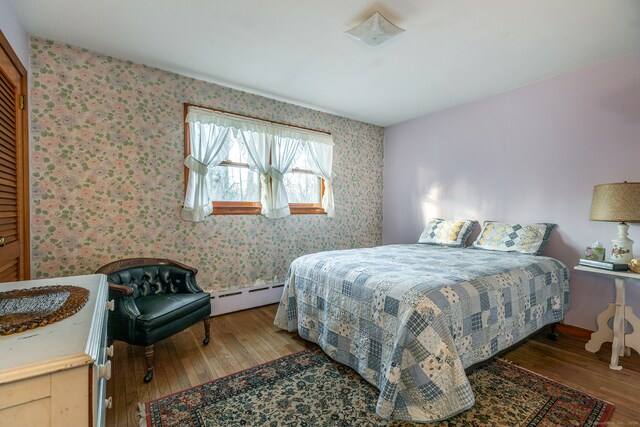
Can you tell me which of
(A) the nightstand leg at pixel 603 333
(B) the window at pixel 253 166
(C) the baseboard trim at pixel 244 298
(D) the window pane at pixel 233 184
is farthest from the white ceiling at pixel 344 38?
(C) the baseboard trim at pixel 244 298

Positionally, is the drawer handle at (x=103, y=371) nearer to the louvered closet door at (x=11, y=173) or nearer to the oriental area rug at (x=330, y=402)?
the oriental area rug at (x=330, y=402)

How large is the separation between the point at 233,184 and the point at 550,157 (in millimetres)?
3343

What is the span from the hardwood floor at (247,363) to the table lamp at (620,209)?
843mm

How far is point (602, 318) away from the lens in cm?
242

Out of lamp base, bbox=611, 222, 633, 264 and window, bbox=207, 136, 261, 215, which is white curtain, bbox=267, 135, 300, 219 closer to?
window, bbox=207, 136, 261, 215

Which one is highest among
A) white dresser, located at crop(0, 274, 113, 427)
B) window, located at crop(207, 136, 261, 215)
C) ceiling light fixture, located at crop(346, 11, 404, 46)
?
ceiling light fixture, located at crop(346, 11, 404, 46)

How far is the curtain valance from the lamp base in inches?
121

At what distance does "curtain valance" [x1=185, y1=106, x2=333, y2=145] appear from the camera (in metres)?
3.06

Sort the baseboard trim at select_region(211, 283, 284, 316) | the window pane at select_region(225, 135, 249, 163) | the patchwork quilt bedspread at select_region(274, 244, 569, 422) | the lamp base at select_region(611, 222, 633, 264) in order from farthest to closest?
the window pane at select_region(225, 135, 249, 163), the baseboard trim at select_region(211, 283, 284, 316), the lamp base at select_region(611, 222, 633, 264), the patchwork quilt bedspread at select_region(274, 244, 569, 422)

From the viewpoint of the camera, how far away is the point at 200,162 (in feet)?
10.1

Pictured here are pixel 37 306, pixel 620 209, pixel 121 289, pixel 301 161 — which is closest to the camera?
pixel 37 306

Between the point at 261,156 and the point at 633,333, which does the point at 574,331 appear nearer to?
the point at 633,333

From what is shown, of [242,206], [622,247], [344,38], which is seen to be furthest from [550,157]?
[242,206]

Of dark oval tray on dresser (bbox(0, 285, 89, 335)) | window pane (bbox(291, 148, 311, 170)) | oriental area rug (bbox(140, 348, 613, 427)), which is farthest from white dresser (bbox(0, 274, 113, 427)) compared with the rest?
window pane (bbox(291, 148, 311, 170))
